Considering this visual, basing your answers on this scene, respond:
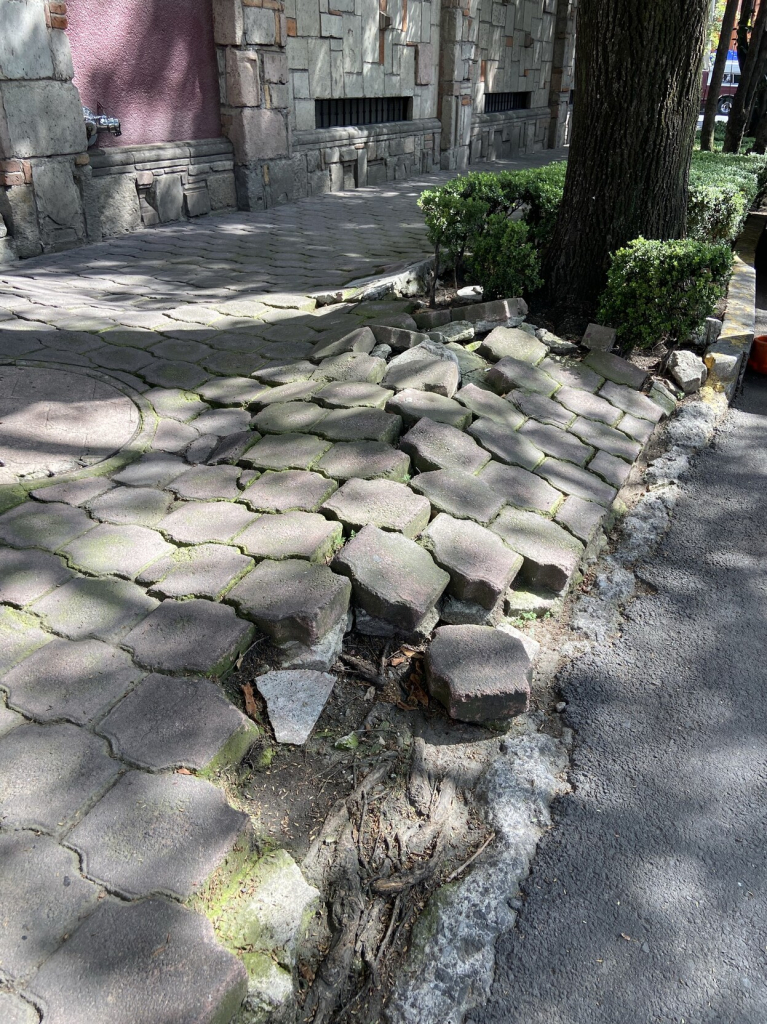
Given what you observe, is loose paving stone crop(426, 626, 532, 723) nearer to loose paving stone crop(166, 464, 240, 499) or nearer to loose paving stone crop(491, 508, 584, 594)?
loose paving stone crop(491, 508, 584, 594)

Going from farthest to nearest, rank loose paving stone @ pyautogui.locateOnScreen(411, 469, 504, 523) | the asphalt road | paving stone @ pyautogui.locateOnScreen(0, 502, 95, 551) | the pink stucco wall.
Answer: the pink stucco wall
loose paving stone @ pyautogui.locateOnScreen(411, 469, 504, 523)
paving stone @ pyautogui.locateOnScreen(0, 502, 95, 551)
the asphalt road

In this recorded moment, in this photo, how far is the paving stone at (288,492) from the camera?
307 centimetres

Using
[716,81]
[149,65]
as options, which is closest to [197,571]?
[149,65]

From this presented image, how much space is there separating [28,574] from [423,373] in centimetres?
218

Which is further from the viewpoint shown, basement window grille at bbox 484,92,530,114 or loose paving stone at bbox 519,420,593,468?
basement window grille at bbox 484,92,530,114

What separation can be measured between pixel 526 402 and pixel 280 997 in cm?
314

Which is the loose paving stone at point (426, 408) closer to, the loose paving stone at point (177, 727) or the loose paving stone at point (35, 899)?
the loose paving stone at point (177, 727)

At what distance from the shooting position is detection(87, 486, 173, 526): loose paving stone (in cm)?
304

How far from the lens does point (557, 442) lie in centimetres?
395

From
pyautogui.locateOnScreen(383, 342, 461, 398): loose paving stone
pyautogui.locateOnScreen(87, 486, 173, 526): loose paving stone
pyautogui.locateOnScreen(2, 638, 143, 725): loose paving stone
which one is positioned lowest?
pyautogui.locateOnScreen(2, 638, 143, 725): loose paving stone

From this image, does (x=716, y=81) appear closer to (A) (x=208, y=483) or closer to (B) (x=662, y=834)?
(A) (x=208, y=483)

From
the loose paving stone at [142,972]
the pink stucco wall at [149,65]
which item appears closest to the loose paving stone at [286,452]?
the loose paving stone at [142,972]

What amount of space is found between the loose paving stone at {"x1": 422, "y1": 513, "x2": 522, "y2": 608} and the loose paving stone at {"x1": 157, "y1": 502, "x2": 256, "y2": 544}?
28.8 inches

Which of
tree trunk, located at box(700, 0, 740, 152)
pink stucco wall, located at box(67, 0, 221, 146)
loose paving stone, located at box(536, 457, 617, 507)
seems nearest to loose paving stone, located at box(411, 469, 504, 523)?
Result: loose paving stone, located at box(536, 457, 617, 507)
